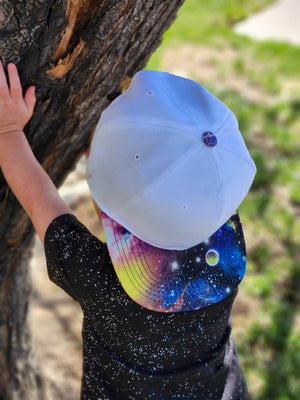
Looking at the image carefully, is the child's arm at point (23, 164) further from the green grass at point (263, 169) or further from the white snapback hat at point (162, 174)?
the green grass at point (263, 169)

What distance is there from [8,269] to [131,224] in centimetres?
85

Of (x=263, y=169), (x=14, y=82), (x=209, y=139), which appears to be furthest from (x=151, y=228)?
(x=263, y=169)

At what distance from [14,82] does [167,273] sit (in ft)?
2.23

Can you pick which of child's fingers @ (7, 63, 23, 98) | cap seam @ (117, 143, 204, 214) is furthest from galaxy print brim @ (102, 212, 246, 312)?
child's fingers @ (7, 63, 23, 98)

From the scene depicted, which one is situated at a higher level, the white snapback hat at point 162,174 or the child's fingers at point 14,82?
the child's fingers at point 14,82

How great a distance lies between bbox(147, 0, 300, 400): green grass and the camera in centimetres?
Answer: 298

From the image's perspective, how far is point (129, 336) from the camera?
141cm

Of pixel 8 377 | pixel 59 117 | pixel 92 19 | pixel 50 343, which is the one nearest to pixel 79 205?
pixel 50 343

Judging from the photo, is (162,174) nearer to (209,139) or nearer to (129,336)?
(209,139)

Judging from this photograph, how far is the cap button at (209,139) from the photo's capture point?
1.30 metres

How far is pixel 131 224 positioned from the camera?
133cm

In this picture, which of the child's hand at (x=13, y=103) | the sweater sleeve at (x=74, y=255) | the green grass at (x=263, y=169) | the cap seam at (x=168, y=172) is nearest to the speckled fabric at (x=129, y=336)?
the sweater sleeve at (x=74, y=255)

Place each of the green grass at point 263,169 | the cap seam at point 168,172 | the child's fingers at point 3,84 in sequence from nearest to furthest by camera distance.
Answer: the cap seam at point 168,172 < the child's fingers at point 3,84 < the green grass at point 263,169

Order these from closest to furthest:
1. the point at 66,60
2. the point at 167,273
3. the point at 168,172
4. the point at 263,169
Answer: the point at 168,172
the point at 167,273
the point at 66,60
the point at 263,169
